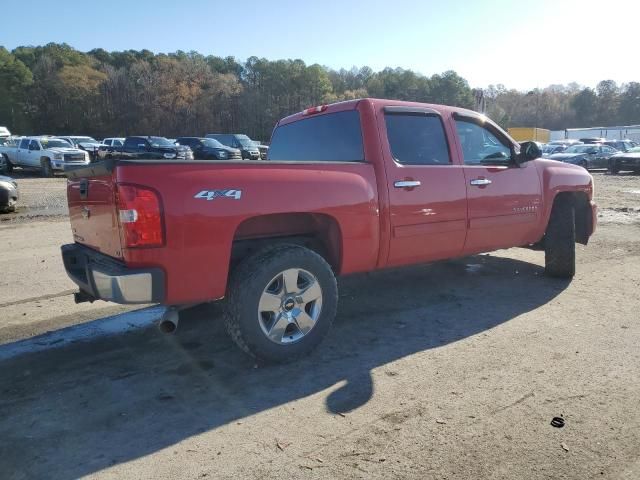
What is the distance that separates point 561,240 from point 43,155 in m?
25.0

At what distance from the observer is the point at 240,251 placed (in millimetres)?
3699

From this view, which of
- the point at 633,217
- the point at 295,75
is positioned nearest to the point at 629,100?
the point at 295,75

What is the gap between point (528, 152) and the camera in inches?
203

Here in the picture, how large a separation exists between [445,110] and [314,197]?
2.07 m

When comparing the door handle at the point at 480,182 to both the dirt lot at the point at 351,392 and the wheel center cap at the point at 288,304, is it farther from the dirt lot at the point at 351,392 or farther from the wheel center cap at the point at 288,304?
the wheel center cap at the point at 288,304

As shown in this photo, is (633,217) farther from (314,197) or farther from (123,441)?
(123,441)

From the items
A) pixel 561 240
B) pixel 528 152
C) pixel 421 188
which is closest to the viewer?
pixel 421 188

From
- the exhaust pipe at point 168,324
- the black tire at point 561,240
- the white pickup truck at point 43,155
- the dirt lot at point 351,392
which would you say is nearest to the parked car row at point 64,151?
the white pickup truck at point 43,155

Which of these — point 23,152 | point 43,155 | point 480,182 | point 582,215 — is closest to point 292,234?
point 480,182

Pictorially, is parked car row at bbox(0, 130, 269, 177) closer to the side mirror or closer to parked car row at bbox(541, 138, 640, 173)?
the side mirror

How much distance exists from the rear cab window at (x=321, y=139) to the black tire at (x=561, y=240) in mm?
2887

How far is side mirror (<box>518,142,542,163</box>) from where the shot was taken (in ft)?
16.8

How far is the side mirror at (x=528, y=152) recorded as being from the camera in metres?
5.11

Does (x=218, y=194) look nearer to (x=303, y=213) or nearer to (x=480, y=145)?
(x=303, y=213)
